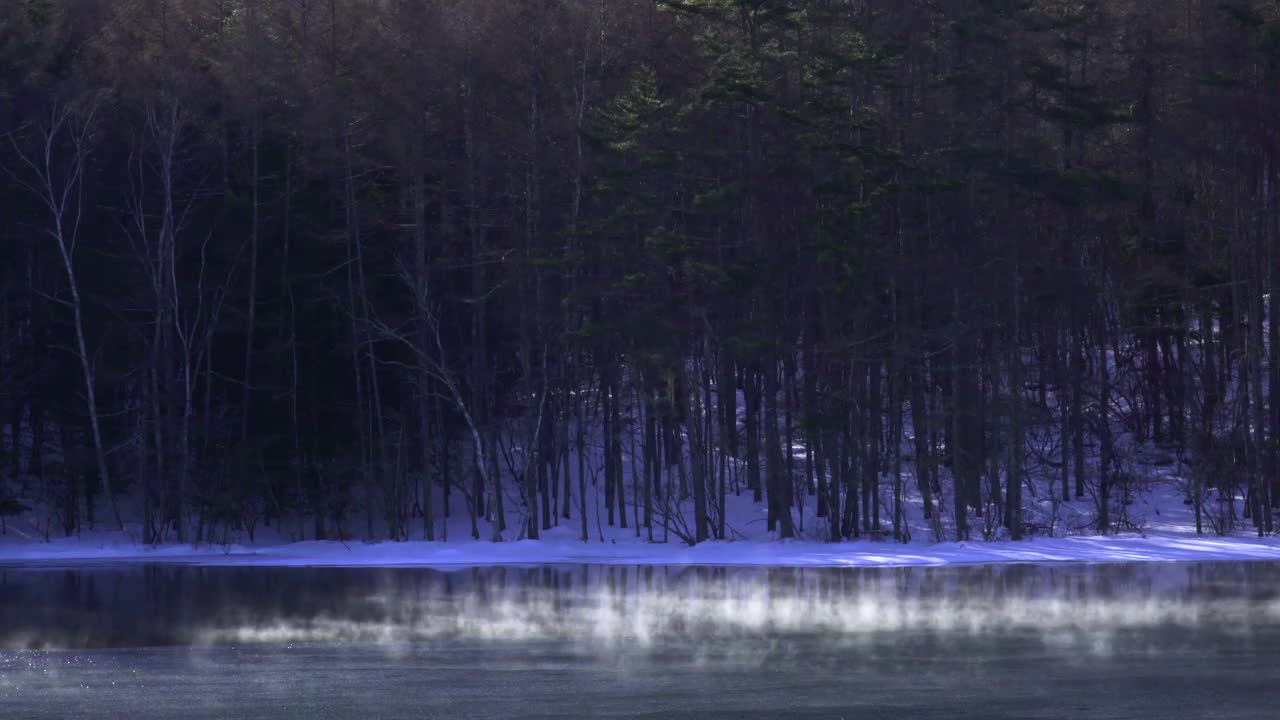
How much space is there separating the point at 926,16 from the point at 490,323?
45.3ft

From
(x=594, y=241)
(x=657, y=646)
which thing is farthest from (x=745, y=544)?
(x=657, y=646)

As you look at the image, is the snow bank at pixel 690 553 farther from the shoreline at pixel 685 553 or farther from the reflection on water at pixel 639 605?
the reflection on water at pixel 639 605

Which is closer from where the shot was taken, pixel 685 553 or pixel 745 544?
pixel 685 553

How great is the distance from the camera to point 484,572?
26.3 meters

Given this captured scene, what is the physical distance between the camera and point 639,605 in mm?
20078

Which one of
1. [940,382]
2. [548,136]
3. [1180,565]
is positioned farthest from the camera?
[940,382]

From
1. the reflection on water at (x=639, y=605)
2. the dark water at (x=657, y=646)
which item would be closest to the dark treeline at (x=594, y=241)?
the reflection on water at (x=639, y=605)

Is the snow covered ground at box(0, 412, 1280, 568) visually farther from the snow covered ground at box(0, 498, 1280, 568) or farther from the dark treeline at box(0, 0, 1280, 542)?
the dark treeline at box(0, 0, 1280, 542)

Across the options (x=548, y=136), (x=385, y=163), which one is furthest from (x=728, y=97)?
(x=385, y=163)

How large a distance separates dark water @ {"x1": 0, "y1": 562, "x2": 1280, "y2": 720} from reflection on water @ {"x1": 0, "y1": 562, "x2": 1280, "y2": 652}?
7 cm

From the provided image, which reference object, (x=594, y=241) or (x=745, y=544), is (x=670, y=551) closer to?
(x=745, y=544)

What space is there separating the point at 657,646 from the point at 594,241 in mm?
19435

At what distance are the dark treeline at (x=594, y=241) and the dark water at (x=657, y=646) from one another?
9877 millimetres

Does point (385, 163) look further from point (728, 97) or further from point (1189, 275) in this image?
point (1189, 275)
